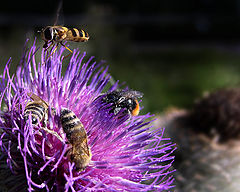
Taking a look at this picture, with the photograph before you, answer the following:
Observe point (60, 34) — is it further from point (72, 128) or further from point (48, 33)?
point (72, 128)

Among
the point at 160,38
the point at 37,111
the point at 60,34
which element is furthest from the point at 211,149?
the point at 160,38

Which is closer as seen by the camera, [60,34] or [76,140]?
[76,140]

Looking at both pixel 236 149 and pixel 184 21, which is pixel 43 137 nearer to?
pixel 236 149

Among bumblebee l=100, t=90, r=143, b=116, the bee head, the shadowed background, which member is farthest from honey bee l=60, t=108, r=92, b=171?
the shadowed background

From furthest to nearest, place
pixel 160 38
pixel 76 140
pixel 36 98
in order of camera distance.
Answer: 1. pixel 160 38
2. pixel 36 98
3. pixel 76 140

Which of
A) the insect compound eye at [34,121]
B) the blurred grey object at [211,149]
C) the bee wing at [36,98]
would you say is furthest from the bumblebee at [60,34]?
the blurred grey object at [211,149]
